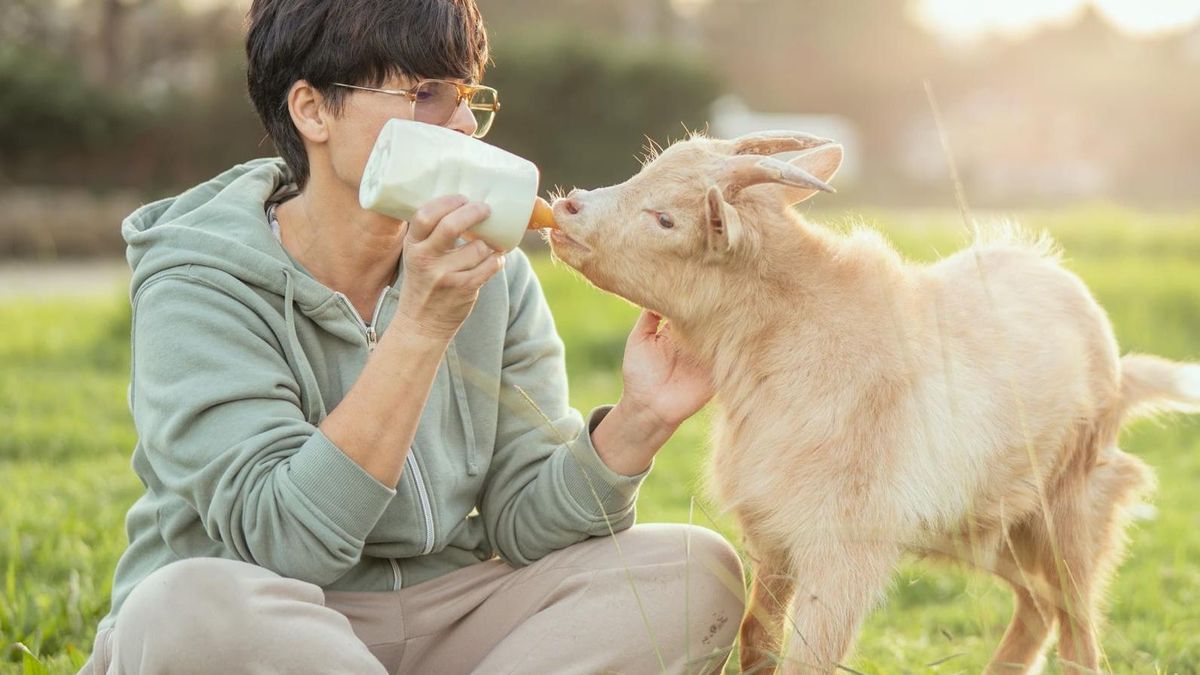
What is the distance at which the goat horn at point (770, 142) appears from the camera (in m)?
3.18

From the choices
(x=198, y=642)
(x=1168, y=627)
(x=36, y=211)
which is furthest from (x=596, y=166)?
(x=198, y=642)

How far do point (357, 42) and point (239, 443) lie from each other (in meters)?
0.96

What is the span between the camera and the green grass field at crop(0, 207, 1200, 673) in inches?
Result: 149

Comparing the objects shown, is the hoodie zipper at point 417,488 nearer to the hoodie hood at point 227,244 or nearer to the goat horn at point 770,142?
the hoodie hood at point 227,244

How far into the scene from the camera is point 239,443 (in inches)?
107

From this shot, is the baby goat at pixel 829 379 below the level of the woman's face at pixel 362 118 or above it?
below

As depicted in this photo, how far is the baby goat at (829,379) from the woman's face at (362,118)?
46 cm

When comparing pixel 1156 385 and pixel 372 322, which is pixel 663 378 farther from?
pixel 1156 385

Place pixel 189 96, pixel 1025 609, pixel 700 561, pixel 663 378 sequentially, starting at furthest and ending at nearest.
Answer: pixel 189 96, pixel 1025 609, pixel 663 378, pixel 700 561

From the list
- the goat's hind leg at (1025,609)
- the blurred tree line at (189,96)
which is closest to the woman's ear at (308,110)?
the goat's hind leg at (1025,609)

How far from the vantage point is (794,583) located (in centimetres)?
321

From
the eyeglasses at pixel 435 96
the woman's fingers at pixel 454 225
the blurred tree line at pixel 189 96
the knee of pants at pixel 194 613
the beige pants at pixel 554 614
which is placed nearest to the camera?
the knee of pants at pixel 194 613

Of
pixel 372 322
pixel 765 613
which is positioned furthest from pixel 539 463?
pixel 765 613

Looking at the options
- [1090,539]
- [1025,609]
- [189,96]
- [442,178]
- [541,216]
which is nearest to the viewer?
[442,178]
